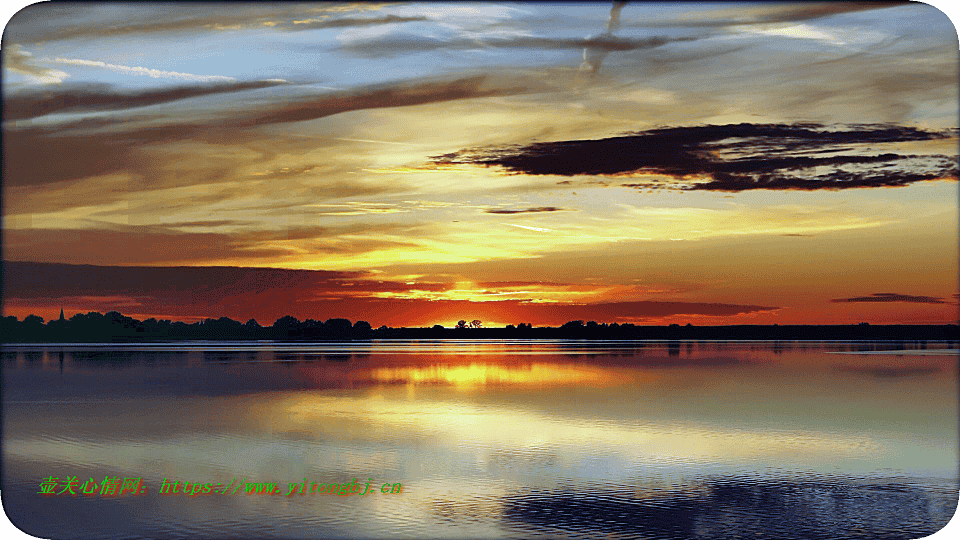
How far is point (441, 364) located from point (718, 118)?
101ft

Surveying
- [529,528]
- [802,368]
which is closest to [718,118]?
[529,528]

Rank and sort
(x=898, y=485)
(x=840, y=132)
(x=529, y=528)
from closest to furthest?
(x=529, y=528)
(x=898, y=485)
(x=840, y=132)

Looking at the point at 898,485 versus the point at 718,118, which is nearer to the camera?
the point at 898,485

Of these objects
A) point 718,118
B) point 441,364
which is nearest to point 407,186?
point 718,118

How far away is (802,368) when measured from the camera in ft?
149

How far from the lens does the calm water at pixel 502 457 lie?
45.4 feet

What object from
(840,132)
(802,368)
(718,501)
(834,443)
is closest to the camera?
(718,501)

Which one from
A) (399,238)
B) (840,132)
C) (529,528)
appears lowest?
(529,528)

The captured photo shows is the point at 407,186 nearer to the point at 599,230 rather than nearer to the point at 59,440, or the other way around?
the point at 599,230

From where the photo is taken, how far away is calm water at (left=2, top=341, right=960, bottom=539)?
545 inches

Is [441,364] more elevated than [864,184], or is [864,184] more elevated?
[864,184]

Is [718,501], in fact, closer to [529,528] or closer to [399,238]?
[529,528]

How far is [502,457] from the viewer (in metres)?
18.7

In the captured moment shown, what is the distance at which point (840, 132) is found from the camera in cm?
2319
